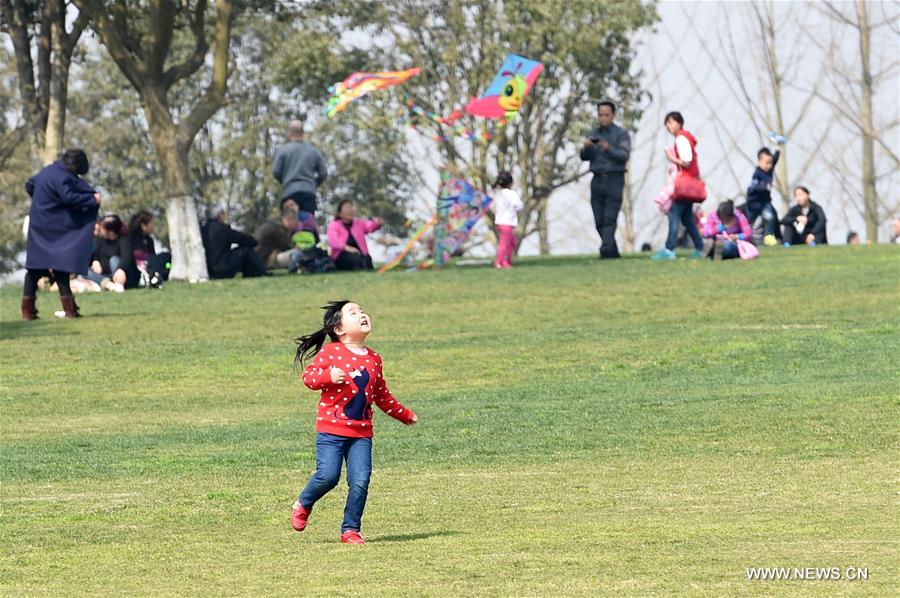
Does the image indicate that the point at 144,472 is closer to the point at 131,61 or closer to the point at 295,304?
the point at 295,304

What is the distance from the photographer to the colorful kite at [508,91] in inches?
1175

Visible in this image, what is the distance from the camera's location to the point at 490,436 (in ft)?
46.1

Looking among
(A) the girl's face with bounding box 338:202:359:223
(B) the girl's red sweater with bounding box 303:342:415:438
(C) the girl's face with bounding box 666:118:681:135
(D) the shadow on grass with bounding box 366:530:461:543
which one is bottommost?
(D) the shadow on grass with bounding box 366:530:461:543

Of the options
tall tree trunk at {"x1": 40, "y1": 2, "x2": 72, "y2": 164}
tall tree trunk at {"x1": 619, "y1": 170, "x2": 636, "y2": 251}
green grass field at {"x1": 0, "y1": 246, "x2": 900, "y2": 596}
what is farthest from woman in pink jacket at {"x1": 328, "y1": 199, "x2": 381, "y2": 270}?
tall tree trunk at {"x1": 619, "y1": 170, "x2": 636, "y2": 251}

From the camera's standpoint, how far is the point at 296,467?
12.7 m

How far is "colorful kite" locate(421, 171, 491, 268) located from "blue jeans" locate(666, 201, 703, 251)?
313cm

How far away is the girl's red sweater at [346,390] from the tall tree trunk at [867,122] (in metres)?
46.4

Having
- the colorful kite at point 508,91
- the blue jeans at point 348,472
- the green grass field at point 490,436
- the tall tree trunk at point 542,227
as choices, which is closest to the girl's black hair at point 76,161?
the green grass field at point 490,436

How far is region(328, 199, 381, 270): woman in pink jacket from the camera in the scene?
28469 mm

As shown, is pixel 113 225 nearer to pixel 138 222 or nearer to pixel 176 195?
pixel 138 222

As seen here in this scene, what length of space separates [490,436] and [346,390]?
181 inches

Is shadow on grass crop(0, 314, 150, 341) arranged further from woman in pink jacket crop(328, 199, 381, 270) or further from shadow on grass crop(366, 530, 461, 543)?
shadow on grass crop(366, 530, 461, 543)

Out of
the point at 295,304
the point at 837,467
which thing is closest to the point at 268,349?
the point at 295,304

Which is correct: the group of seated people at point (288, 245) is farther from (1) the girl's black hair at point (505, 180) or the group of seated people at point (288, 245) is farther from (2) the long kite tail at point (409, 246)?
(1) the girl's black hair at point (505, 180)
